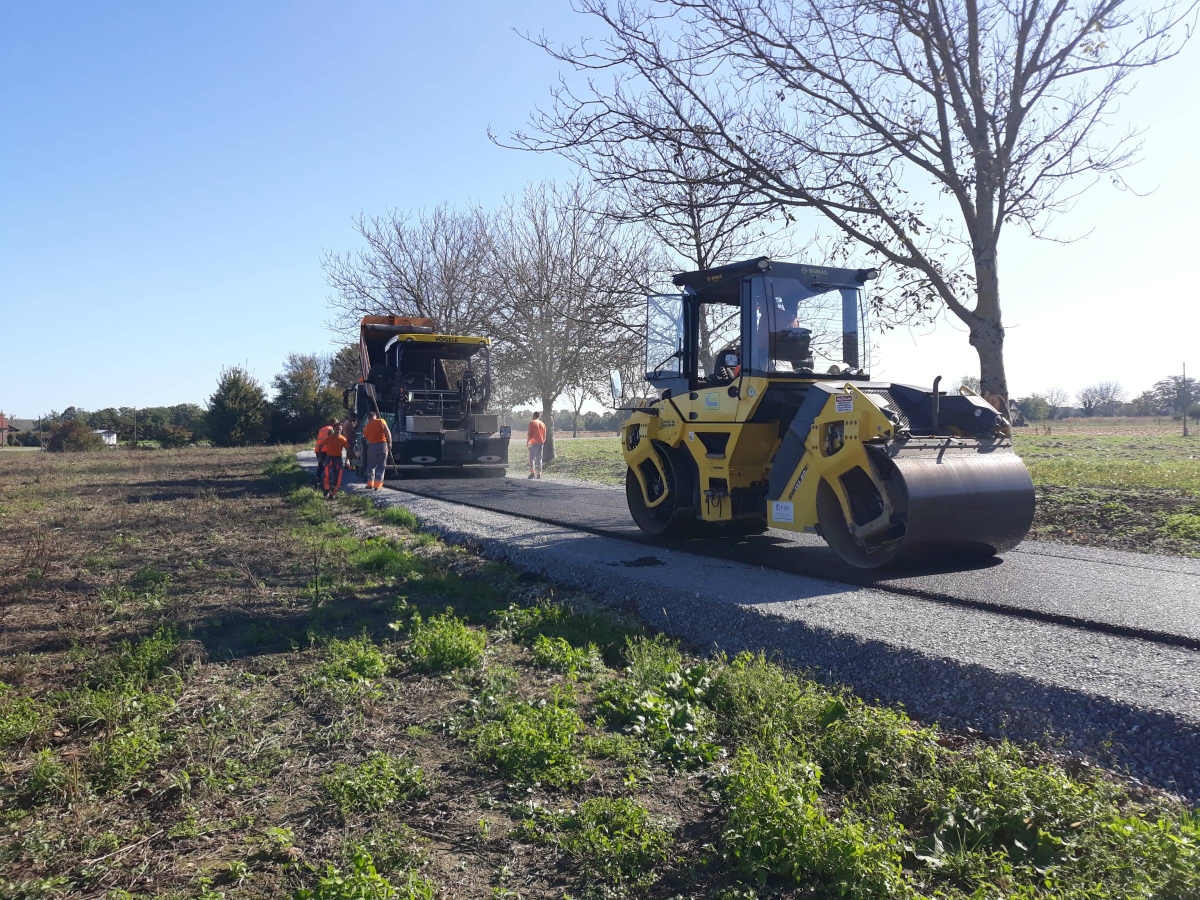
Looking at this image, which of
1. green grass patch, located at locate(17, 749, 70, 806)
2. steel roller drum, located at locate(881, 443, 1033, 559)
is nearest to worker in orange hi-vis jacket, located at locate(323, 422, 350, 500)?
steel roller drum, located at locate(881, 443, 1033, 559)

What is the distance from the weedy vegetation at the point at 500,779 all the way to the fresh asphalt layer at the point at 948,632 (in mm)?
259

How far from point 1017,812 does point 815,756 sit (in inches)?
34.1

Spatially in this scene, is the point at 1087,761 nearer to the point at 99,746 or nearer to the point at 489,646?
the point at 489,646

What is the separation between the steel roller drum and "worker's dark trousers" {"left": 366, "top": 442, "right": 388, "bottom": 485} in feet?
39.8

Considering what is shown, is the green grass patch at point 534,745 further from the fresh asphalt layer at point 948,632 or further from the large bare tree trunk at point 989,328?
the large bare tree trunk at point 989,328

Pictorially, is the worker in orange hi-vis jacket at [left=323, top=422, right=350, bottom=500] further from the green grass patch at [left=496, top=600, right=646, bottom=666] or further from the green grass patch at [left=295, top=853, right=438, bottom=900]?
the green grass patch at [left=295, top=853, right=438, bottom=900]

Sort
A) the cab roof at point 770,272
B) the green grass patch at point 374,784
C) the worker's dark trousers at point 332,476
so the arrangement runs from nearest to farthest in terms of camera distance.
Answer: the green grass patch at point 374,784, the cab roof at point 770,272, the worker's dark trousers at point 332,476

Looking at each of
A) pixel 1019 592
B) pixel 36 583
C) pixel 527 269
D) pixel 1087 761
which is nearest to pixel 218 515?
pixel 36 583

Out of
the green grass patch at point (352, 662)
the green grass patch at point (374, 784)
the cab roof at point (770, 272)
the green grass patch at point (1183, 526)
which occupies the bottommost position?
the green grass patch at point (374, 784)

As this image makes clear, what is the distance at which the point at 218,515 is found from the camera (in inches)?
535

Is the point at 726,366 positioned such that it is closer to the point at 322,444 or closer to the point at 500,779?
the point at 500,779

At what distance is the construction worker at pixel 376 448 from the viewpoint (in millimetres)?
16812

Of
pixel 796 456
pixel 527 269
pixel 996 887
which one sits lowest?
pixel 996 887

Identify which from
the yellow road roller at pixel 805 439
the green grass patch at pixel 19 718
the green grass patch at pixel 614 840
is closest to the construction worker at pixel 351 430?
the yellow road roller at pixel 805 439
